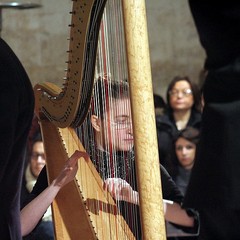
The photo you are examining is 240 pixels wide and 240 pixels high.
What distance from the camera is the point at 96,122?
3.23 m

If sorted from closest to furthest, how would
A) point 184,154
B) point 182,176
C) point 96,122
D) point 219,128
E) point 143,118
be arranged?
point 219,128 < point 143,118 < point 96,122 < point 182,176 < point 184,154

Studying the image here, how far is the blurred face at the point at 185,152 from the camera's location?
17.6ft

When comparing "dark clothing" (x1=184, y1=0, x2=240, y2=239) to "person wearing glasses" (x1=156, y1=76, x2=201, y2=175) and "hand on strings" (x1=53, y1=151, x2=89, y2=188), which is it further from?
"person wearing glasses" (x1=156, y1=76, x2=201, y2=175)

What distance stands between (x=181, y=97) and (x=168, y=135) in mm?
520

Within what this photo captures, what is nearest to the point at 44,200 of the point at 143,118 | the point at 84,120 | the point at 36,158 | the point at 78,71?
the point at 84,120

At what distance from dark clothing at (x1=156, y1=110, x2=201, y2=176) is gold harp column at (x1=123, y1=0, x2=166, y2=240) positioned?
2.39 meters

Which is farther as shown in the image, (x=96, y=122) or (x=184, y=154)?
(x=184, y=154)

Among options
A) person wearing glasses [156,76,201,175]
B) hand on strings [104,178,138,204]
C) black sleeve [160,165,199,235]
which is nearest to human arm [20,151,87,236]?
hand on strings [104,178,138,204]

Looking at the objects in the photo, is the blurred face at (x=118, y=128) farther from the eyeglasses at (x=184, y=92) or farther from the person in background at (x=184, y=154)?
the eyeglasses at (x=184, y=92)

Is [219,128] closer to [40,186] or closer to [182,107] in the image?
[40,186]

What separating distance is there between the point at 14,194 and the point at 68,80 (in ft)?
1.32

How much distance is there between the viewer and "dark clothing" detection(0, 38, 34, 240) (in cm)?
280

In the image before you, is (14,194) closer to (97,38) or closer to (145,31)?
(97,38)

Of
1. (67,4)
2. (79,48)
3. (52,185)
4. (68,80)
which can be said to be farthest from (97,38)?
(67,4)
